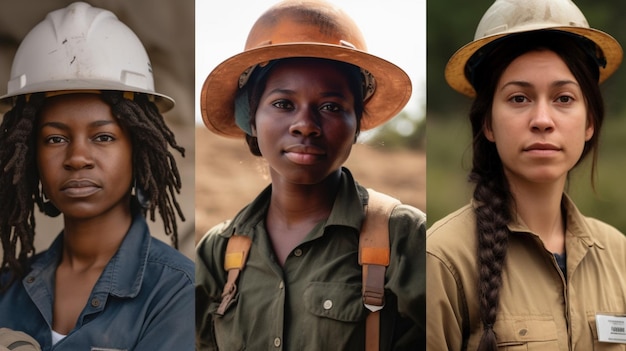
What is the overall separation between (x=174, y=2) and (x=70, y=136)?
0.99 m

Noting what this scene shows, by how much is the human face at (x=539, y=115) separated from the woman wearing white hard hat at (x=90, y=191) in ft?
6.32

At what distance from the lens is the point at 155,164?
4.79 m

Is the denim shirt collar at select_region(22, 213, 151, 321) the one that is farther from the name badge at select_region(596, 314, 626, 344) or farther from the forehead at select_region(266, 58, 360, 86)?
the name badge at select_region(596, 314, 626, 344)

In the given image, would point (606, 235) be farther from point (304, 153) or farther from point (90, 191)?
point (90, 191)

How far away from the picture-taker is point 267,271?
4.59m

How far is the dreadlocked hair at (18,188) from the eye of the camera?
186 inches

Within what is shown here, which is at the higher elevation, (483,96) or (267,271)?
(483,96)

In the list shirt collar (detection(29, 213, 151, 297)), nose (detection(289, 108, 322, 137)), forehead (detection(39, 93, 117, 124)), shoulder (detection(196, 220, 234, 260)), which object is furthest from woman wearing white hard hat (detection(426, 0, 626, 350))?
forehead (detection(39, 93, 117, 124))

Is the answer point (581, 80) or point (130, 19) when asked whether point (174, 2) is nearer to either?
point (130, 19)

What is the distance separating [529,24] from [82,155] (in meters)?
2.63

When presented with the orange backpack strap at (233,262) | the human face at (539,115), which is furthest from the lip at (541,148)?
the orange backpack strap at (233,262)

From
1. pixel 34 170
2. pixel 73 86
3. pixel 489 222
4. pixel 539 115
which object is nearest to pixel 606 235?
pixel 489 222

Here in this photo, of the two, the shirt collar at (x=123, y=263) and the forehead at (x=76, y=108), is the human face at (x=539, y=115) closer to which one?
the shirt collar at (x=123, y=263)

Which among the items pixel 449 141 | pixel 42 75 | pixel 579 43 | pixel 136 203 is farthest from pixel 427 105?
pixel 42 75
